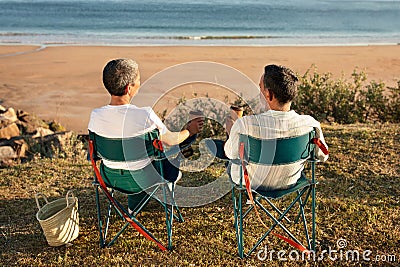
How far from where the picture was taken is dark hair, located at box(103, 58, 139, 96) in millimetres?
3494

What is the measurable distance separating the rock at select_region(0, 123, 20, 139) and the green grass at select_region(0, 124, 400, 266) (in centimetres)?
237

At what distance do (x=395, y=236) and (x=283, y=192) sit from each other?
121 centimetres

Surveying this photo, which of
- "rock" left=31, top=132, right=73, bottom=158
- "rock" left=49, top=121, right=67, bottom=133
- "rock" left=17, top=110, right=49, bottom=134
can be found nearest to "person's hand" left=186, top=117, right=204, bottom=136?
"rock" left=31, top=132, right=73, bottom=158

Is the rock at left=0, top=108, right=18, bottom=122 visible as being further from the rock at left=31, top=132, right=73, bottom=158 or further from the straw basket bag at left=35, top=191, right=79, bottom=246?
the straw basket bag at left=35, top=191, right=79, bottom=246

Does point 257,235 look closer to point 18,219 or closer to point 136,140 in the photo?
point 136,140

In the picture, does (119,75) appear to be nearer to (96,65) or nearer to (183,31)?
(96,65)

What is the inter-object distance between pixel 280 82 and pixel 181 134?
0.90 m

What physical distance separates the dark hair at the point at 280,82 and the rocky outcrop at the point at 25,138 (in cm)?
441

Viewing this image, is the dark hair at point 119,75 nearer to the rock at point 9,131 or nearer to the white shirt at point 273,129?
the white shirt at point 273,129

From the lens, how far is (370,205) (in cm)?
468

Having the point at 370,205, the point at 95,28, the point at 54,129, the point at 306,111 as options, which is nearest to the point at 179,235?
the point at 370,205

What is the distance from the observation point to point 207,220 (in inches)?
175

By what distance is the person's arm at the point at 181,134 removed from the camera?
143 inches

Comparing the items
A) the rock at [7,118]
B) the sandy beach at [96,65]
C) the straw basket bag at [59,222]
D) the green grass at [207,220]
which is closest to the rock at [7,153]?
the green grass at [207,220]
